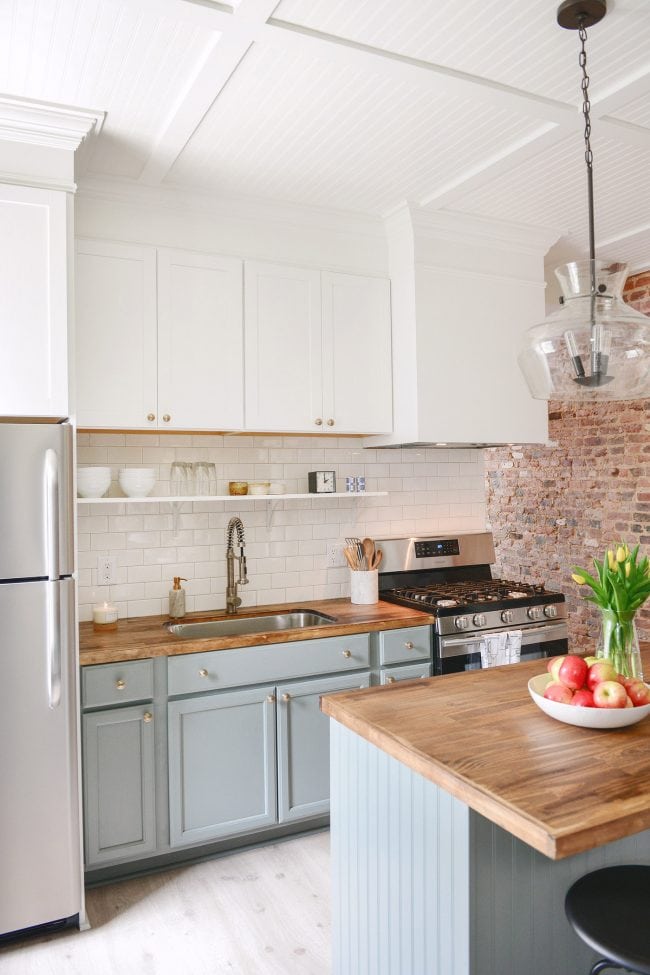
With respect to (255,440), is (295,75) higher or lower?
higher

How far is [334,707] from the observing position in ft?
6.95

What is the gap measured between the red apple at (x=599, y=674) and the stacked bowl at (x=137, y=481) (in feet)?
6.88

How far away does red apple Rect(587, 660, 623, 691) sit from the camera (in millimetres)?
1891

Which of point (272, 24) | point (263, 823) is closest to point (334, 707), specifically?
point (263, 823)

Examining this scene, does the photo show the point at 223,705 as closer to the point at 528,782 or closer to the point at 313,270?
the point at 528,782

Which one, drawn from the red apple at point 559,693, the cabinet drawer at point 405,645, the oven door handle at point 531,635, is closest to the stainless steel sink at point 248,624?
the cabinet drawer at point 405,645

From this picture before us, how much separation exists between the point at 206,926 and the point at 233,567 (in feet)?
5.08

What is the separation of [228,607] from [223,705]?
619 millimetres

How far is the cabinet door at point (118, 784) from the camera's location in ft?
Result: 9.52

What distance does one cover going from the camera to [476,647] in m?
3.64

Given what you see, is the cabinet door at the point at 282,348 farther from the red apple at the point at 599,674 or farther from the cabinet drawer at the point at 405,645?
the red apple at the point at 599,674

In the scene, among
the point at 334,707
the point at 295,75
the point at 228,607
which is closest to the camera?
the point at 334,707

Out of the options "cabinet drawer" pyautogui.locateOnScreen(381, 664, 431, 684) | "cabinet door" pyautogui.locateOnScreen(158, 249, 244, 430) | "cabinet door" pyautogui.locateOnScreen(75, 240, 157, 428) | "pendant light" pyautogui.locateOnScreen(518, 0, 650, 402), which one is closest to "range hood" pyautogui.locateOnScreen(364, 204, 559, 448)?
"cabinet door" pyautogui.locateOnScreen(158, 249, 244, 430)

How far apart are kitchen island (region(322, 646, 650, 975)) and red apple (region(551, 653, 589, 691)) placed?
113 millimetres
